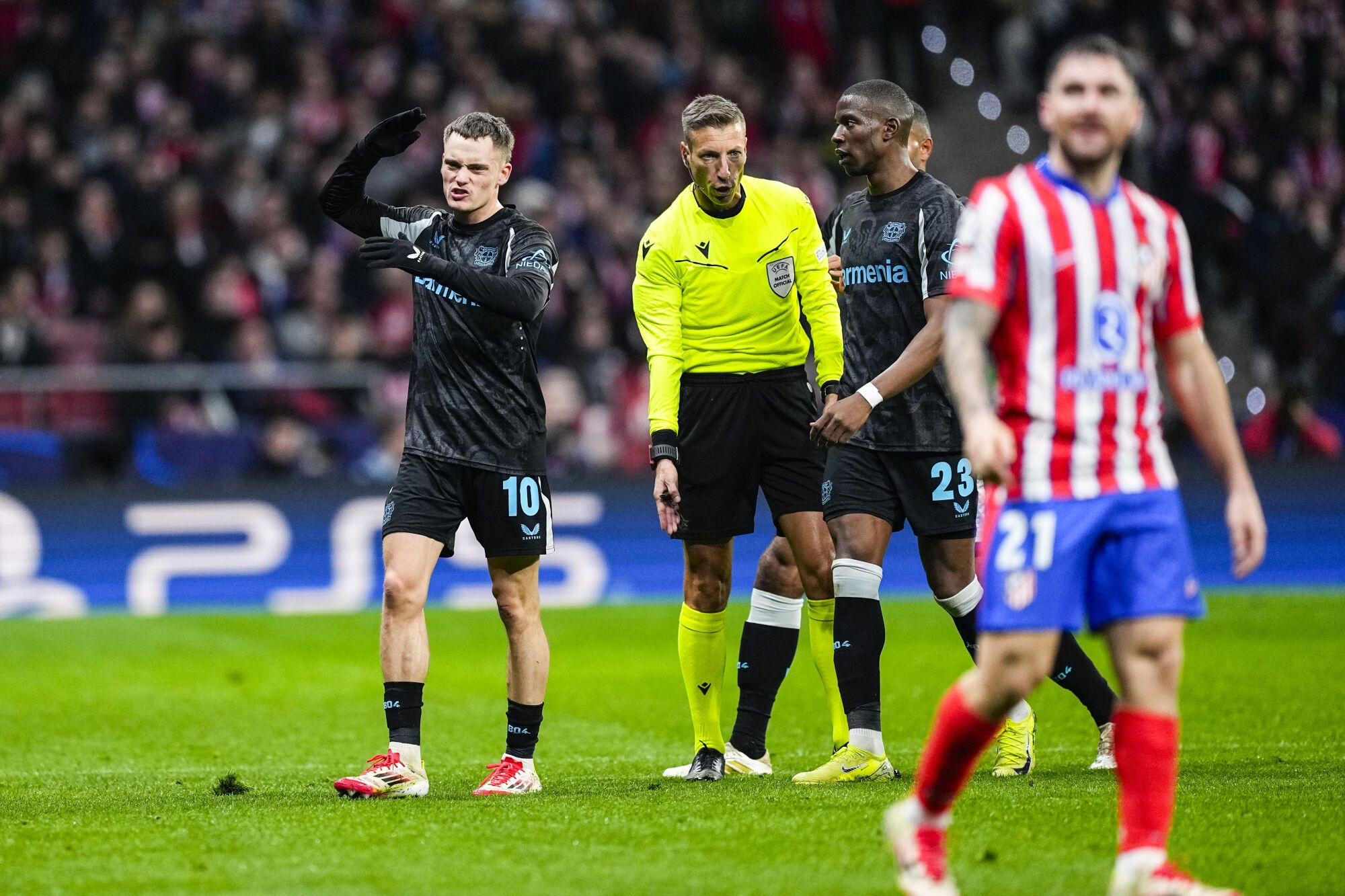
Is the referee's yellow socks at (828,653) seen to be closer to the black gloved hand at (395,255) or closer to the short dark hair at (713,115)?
the short dark hair at (713,115)

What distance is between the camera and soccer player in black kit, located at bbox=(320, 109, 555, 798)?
5.70 metres

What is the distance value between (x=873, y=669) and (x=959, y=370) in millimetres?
2420

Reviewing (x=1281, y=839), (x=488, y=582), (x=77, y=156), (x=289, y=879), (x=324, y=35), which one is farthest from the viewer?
(x=324, y=35)

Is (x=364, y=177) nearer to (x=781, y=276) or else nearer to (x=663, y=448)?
(x=663, y=448)

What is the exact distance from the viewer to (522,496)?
592cm

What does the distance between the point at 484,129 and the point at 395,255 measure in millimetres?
676

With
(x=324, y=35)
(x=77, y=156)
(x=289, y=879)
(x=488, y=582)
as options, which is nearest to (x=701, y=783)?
(x=289, y=879)

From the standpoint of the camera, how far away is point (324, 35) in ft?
57.3

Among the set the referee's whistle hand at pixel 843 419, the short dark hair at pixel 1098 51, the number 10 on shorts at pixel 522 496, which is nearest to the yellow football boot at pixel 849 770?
the referee's whistle hand at pixel 843 419

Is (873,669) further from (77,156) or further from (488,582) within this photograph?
(77,156)

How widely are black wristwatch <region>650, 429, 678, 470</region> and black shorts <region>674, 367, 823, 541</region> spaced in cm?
22

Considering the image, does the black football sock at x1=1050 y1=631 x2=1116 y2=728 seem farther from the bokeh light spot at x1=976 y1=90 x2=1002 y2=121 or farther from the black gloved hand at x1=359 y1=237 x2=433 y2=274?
the bokeh light spot at x1=976 y1=90 x2=1002 y2=121

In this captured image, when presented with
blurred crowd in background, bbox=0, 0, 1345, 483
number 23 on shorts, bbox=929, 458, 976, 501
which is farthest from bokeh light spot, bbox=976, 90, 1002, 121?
number 23 on shorts, bbox=929, 458, 976, 501

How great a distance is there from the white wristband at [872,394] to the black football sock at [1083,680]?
114 cm
